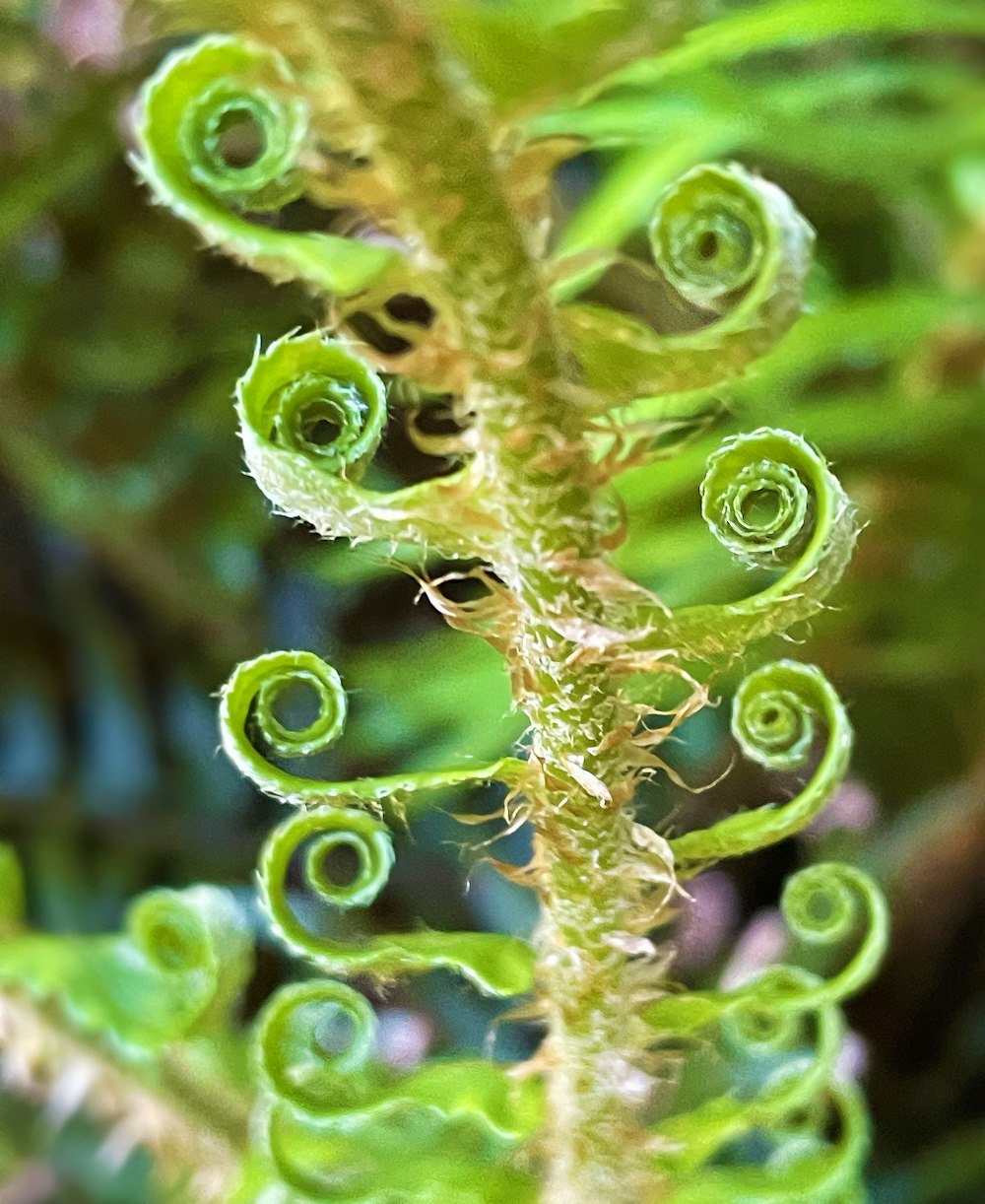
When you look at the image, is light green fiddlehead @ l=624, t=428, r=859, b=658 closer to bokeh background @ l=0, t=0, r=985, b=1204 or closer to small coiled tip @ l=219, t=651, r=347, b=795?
small coiled tip @ l=219, t=651, r=347, b=795

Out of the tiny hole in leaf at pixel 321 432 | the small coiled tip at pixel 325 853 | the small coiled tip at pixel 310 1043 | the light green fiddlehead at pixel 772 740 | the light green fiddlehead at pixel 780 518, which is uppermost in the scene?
the tiny hole in leaf at pixel 321 432

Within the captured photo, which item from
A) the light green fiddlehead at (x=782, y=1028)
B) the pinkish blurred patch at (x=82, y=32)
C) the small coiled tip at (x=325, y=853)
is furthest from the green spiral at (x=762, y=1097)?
the pinkish blurred patch at (x=82, y=32)

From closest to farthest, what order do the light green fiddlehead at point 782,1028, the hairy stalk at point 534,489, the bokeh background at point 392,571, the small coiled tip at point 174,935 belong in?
the hairy stalk at point 534,489, the light green fiddlehead at point 782,1028, the small coiled tip at point 174,935, the bokeh background at point 392,571

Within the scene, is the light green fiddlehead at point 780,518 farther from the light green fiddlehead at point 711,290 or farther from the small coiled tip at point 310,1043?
the small coiled tip at point 310,1043

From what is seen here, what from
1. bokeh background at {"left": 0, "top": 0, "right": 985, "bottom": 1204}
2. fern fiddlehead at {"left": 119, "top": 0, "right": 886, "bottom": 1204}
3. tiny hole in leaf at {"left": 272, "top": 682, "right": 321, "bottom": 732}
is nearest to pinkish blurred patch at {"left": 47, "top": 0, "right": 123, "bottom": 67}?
bokeh background at {"left": 0, "top": 0, "right": 985, "bottom": 1204}

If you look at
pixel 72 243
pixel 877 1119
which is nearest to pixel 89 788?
pixel 72 243

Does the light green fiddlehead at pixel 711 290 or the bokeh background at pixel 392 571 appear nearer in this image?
the light green fiddlehead at pixel 711 290
